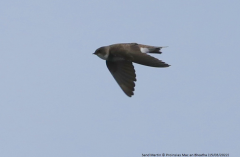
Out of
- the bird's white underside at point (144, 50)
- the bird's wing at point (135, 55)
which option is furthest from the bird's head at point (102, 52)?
the bird's white underside at point (144, 50)

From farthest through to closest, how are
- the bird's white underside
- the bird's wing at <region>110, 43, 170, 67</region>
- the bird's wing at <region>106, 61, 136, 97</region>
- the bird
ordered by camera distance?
the bird's white underside
the bird's wing at <region>106, 61, 136, 97</region>
the bird
the bird's wing at <region>110, 43, 170, 67</region>

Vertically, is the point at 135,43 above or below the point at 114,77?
above

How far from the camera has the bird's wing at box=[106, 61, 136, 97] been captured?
15.3 meters

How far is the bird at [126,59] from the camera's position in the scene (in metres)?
15.1

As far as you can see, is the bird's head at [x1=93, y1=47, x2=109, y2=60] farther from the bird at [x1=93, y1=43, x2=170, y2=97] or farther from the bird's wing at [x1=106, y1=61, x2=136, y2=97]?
the bird's wing at [x1=106, y1=61, x2=136, y2=97]

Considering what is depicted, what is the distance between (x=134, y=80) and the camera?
1553cm

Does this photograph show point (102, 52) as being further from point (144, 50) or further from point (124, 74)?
point (144, 50)

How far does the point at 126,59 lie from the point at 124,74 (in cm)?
42

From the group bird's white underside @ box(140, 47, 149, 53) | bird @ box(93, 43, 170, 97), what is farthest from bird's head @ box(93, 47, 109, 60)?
bird's white underside @ box(140, 47, 149, 53)

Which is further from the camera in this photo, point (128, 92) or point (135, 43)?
point (135, 43)

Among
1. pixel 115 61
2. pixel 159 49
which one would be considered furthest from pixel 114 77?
pixel 159 49

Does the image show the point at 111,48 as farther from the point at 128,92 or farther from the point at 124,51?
the point at 128,92

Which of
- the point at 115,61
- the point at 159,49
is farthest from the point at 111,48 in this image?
the point at 159,49

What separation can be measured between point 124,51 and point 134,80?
0.83 metres
